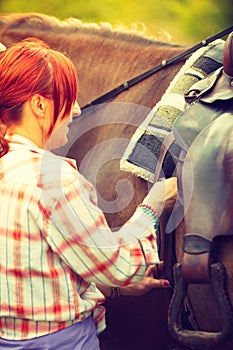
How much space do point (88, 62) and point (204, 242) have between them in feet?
3.00

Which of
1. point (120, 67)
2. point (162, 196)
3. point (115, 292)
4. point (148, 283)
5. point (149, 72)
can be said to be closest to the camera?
point (162, 196)

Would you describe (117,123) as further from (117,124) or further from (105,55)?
(105,55)

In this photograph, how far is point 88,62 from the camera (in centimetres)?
226

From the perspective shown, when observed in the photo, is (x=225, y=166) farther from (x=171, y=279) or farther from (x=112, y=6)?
(x=112, y=6)

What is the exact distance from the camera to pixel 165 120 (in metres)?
1.82

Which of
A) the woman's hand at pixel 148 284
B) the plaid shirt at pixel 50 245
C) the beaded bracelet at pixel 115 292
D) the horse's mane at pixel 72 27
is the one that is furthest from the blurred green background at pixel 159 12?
the plaid shirt at pixel 50 245

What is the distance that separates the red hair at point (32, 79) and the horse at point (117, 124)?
48 centimetres

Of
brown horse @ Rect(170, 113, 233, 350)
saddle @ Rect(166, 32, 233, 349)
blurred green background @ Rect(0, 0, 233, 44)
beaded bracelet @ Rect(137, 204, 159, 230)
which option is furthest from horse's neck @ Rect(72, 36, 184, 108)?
blurred green background @ Rect(0, 0, 233, 44)

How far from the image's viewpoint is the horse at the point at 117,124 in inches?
75.2

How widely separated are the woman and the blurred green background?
7.10ft

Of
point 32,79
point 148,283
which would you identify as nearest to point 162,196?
point 148,283

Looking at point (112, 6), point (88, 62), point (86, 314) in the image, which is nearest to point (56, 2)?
point (112, 6)

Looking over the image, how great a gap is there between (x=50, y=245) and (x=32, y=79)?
11.5 inches

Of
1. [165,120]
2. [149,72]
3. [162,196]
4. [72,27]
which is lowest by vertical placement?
[162,196]
